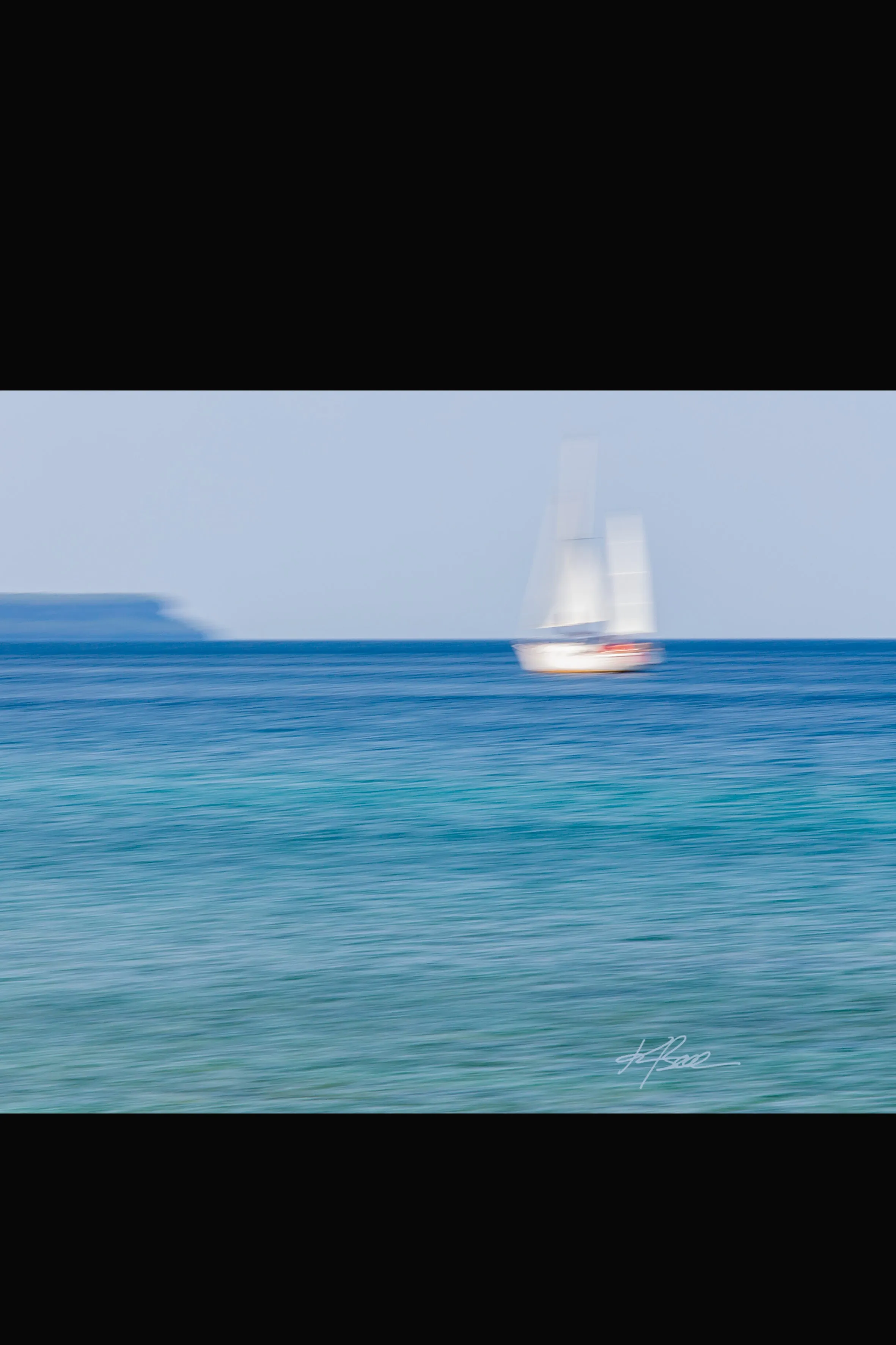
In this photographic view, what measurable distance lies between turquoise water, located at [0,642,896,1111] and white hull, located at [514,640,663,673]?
102cm

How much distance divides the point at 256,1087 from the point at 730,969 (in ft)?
9.03

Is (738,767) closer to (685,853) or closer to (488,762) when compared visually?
(488,762)

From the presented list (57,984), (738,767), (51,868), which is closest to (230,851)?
(51,868)

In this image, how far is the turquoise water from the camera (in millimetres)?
4363

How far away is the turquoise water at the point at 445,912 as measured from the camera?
172 inches

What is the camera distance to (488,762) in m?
15.7

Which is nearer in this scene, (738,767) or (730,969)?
(730,969)

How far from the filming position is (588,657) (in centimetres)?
2016
